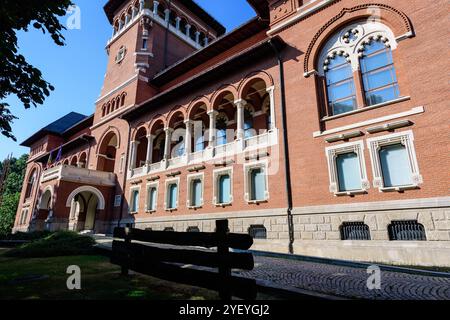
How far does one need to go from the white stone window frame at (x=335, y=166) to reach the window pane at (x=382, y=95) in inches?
84.5

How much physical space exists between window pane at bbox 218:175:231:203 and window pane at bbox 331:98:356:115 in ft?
24.0

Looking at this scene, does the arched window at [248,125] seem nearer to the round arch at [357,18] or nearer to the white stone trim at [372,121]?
the round arch at [357,18]

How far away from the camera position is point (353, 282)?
593 cm

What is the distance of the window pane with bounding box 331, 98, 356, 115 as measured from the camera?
13.0 meters

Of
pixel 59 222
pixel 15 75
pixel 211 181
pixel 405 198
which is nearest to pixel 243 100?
pixel 211 181

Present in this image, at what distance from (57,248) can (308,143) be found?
39.9 ft

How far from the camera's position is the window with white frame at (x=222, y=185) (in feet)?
54.3

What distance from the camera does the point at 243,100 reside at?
56.3 ft

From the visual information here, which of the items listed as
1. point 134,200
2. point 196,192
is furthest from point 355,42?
point 134,200

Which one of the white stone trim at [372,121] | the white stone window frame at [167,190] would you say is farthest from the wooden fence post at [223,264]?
the white stone window frame at [167,190]

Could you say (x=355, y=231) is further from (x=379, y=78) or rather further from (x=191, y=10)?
(x=191, y=10)

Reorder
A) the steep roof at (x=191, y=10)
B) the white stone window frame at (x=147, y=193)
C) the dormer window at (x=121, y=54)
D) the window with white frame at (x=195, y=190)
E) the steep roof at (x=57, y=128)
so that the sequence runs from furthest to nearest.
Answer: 1. the steep roof at (x=57, y=128)
2. the steep roof at (x=191, y=10)
3. the dormer window at (x=121, y=54)
4. the white stone window frame at (x=147, y=193)
5. the window with white frame at (x=195, y=190)

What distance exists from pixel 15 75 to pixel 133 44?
25.2 metres
